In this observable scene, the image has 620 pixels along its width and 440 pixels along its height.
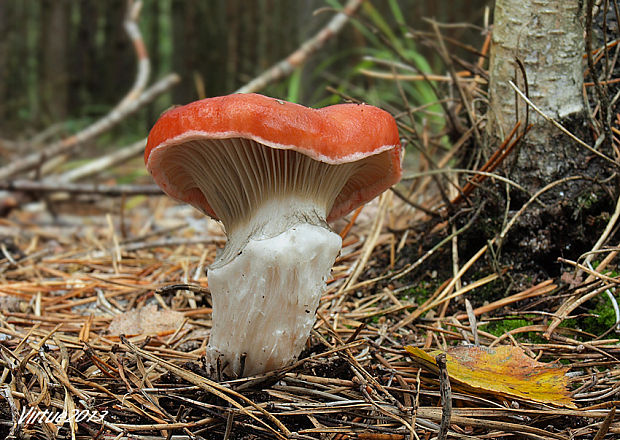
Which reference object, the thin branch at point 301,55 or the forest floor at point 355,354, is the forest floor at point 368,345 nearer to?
the forest floor at point 355,354

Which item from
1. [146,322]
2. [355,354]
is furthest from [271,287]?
[146,322]

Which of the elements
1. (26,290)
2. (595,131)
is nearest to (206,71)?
(26,290)

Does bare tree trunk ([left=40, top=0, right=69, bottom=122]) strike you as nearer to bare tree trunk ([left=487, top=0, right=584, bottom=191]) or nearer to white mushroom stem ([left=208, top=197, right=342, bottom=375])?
bare tree trunk ([left=487, top=0, right=584, bottom=191])

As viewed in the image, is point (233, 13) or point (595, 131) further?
point (233, 13)

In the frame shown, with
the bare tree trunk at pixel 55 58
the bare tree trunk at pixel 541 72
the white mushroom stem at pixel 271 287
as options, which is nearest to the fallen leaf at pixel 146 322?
the white mushroom stem at pixel 271 287

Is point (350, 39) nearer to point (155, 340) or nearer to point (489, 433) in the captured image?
point (155, 340)

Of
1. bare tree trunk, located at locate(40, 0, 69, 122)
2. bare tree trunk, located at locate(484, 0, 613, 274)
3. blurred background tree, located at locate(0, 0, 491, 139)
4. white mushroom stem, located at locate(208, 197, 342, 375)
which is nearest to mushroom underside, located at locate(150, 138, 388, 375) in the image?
white mushroom stem, located at locate(208, 197, 342, 375)

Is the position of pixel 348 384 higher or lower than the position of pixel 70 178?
higher

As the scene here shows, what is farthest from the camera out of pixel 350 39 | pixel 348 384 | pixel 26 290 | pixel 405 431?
pixel 350 39
